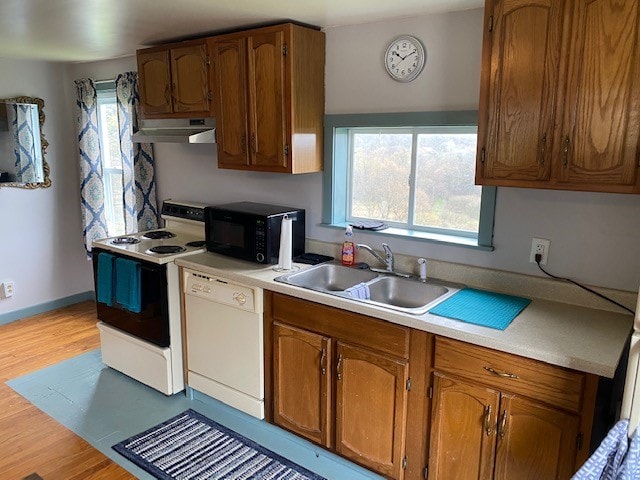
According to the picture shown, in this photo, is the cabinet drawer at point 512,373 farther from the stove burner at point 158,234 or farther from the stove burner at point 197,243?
the stove burner at point 158,234

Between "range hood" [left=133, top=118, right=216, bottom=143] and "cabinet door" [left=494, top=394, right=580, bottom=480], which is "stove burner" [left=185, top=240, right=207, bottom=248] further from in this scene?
"cabinet door" [left=494, top=394, right=580, bottom=480]

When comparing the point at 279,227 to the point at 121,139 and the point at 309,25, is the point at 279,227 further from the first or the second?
the point at 121,139

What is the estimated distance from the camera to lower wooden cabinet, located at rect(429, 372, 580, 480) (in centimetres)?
177

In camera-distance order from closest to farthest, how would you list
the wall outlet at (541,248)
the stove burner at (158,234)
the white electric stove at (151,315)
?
the wall outlet at (541,248) < the white electric stove at (151,315) < the stove burner at (158,234)

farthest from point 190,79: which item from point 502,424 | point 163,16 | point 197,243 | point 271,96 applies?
point 502,424

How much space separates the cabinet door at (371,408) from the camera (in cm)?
216

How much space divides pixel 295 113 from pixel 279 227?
61cm

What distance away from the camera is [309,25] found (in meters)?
2.70

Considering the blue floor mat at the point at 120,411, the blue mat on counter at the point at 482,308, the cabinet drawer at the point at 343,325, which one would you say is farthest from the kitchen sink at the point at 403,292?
the blue floor mat at the point at 120,411

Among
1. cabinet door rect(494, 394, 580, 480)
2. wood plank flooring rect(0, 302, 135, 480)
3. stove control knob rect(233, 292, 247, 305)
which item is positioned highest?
stove control knob rect(233, 292, 247, 305)

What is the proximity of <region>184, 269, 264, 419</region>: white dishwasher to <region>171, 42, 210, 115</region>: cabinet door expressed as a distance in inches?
40.3

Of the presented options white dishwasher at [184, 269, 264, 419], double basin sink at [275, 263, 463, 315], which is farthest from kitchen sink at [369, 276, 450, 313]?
white dishwasher at [184, 269, 264, 419]

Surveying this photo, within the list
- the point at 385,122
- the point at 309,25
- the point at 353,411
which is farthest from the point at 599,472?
the point at 309,25

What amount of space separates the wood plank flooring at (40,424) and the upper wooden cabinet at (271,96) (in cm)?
173
